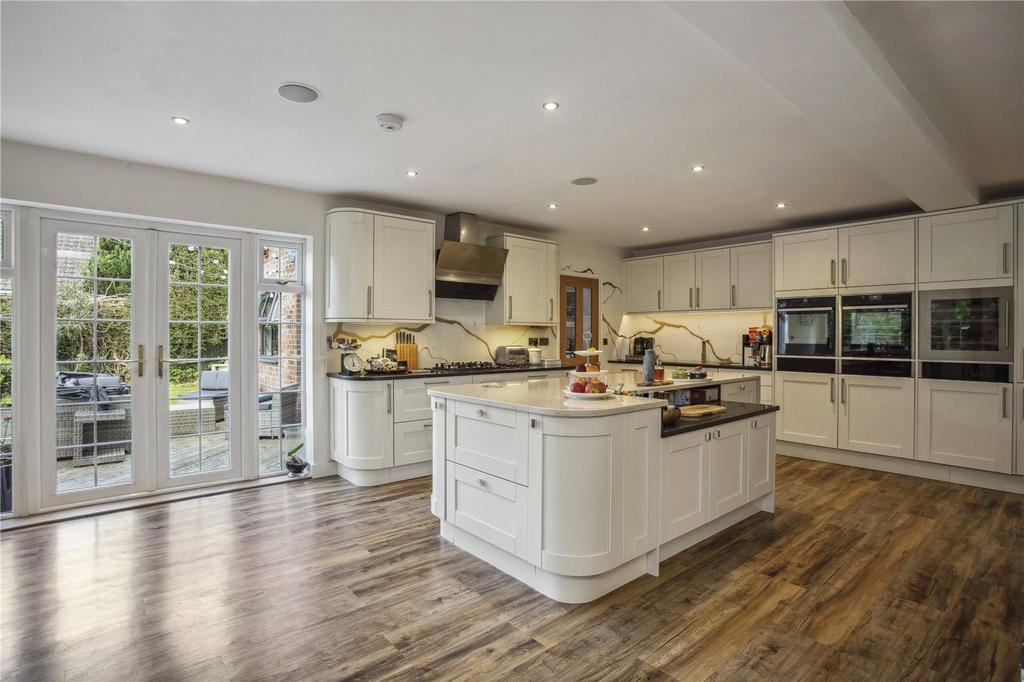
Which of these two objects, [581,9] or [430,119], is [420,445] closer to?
[430,119]

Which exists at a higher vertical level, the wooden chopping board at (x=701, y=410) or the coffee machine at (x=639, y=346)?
the coffee machine at (x=639, y=346)

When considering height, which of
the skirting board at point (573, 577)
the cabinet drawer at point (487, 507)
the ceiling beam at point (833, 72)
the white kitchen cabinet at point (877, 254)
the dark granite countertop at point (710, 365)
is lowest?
the skirting board at point (573, 577)

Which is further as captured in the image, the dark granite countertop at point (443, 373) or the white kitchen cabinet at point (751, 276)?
the white kitchen cabinet at point (751, 276)

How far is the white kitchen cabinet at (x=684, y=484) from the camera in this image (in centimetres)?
273

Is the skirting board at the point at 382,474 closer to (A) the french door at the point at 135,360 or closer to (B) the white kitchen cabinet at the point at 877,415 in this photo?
(A) the french door at the point at 135,360

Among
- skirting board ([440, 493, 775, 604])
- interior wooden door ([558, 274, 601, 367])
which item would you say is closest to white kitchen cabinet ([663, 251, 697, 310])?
interior wooden door ([558, 274, 601, 367])

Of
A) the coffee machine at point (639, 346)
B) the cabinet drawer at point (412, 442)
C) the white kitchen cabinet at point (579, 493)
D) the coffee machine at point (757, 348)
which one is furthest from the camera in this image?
the coffee machine at point (639, 346)

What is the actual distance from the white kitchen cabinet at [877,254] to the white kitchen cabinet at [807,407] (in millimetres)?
977

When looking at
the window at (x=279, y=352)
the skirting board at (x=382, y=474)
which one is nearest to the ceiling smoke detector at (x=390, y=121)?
the window at (x=279, y=352)

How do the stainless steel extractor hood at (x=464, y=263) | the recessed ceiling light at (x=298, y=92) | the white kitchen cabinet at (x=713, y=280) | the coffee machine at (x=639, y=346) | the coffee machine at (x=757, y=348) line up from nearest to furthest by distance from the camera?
the recessed ceiling light at (x=298, y=92)
the stainless steel extractor hood at (x=464, y=263)
the coffee machine at (x=757, y=348)
the white kitchen cabinet at (x=713, y=280)
the coffee machine at (x=639, y=346)

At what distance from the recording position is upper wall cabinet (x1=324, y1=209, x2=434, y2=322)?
173 inches

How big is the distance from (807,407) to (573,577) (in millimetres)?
3843

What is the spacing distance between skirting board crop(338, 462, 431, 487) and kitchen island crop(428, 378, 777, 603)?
1.33 metres

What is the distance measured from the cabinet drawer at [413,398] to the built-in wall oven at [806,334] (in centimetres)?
342
